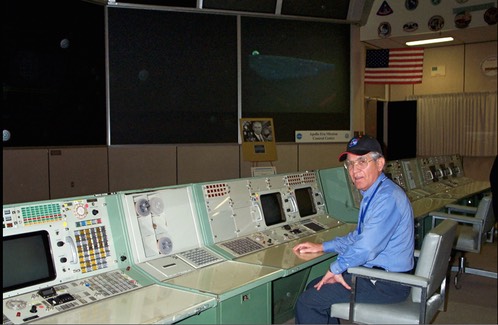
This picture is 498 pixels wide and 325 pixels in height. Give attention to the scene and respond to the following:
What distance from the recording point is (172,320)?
1757mm

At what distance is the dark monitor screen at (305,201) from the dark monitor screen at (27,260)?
1862 mm

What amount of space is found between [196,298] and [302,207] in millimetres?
1643

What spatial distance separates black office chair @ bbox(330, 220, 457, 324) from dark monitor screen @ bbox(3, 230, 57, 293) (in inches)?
53.5

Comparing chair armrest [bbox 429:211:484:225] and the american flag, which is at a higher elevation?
the american flag

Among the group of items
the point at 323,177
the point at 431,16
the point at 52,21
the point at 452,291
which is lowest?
the point at 452,291

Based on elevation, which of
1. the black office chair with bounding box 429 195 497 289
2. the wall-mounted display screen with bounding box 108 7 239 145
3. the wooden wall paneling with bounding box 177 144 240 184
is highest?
the wall-mounted display screen with bounding box 108 7 239 145

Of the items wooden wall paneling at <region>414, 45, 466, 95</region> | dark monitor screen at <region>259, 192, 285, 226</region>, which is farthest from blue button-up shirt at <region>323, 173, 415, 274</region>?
wooden wall paneling at <region>414, 45, 466, 95</region>

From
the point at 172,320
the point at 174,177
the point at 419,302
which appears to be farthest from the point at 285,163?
the point at 172,320

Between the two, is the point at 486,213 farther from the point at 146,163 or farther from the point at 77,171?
the point at 77,171

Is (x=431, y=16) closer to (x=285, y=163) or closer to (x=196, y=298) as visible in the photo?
→ (x=285, y=163)

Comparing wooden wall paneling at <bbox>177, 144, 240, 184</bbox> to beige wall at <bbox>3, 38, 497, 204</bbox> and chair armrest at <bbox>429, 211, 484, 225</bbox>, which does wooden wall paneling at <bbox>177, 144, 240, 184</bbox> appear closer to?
beige wall at <bbox>3, 38, 497, 204</bbox>

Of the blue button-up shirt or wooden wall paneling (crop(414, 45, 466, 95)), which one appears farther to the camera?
wooden wall paneling (crop(414, 45, 466, 95))

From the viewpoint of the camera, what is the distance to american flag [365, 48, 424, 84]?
7.41 m

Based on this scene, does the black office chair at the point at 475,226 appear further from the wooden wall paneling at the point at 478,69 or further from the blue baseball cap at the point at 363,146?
the wooden wall paneling at the point at 478,69
